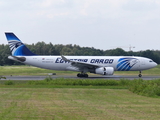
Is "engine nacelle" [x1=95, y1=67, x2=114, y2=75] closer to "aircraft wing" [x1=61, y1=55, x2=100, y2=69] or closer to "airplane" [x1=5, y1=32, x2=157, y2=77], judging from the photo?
"aircraft wing" [x1=61, y1=55, x2=100, y2=69]

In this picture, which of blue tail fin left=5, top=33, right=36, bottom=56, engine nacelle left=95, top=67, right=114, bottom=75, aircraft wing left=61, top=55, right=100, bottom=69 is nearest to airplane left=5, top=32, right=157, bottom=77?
blue tail fin left=5, top=33, right=36, bottom=56

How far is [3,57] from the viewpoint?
87188 mm

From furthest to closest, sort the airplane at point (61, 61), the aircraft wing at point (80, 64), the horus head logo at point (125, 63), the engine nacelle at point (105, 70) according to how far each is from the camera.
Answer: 1. the horus head logo at point (125, 63)
2. the airplane at point (61, 61)
3. the aircraft wing at point (80, 64)
4. the engine nacelle at point (105, 70)

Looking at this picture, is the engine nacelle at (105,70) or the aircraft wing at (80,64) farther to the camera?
the aircraft wing at (80,64)

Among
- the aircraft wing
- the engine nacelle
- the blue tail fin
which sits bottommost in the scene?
the engine nacelle

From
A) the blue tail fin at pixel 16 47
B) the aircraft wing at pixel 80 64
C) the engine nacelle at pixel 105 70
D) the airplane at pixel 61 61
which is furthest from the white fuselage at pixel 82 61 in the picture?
the engine nacelle at pixel 105 70

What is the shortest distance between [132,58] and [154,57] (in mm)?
50336

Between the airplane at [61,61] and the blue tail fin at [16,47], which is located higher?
the blue tail fin at [16,47]

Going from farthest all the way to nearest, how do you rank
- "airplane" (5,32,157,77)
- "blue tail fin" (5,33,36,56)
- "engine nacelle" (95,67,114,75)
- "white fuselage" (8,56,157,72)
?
"blue tail fin" (5,33,36,56), "white fuselage" (8,56,157,72), "airplane" (5,32,157,77), "engine nacelle" (95,67,114,75)

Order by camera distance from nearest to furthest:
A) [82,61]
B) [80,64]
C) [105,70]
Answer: [105,70], [80,64], [82,61]

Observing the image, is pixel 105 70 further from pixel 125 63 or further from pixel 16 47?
pixel 16 47

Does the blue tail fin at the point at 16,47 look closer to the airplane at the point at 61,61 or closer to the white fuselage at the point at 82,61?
the airplane at the point at 61,61

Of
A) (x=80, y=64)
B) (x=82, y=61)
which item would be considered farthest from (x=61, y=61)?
(x=80, y=64)

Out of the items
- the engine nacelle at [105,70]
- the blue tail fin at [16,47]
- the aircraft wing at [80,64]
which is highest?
the blue tail fin at [16,47]
